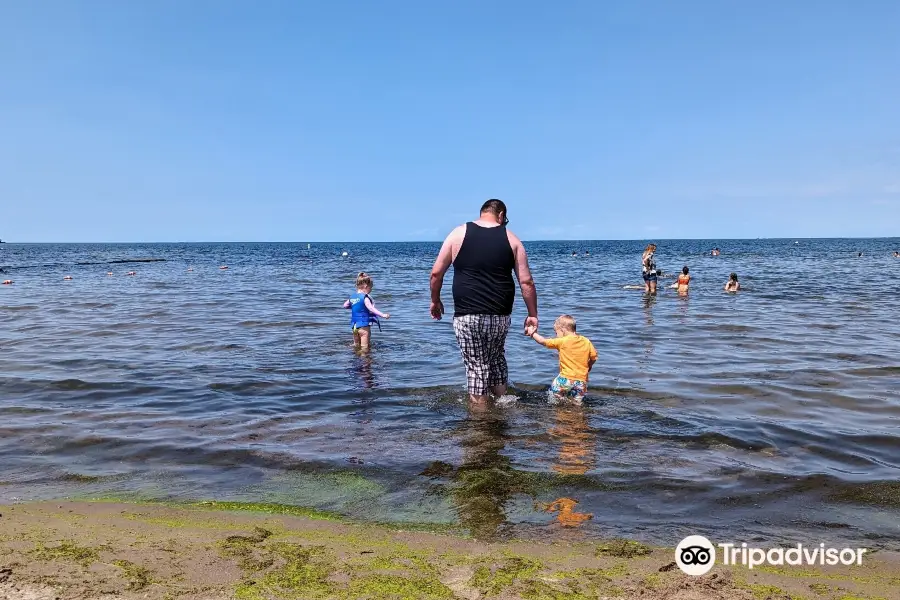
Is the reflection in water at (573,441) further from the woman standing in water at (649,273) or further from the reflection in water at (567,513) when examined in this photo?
the woman standing in water at (649,273)

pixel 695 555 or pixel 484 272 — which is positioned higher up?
pixel 484 272

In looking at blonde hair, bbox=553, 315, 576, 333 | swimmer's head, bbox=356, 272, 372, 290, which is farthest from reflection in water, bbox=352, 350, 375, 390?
blonde hair, bbox=553, 315, 576, 333

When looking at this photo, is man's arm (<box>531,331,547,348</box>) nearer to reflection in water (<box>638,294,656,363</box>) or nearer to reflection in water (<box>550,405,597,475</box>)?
reflection in water (<box>550,405,597,475</box>)

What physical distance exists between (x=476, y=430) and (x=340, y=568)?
309cm

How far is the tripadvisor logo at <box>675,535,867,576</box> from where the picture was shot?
335cm

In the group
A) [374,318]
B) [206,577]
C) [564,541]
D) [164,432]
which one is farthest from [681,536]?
[374,318]

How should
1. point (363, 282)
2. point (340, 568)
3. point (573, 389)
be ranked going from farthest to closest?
point (363, 282) < point (573, 389) < point (340, 568)

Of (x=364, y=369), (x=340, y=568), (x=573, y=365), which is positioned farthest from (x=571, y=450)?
(x=364, y=369)

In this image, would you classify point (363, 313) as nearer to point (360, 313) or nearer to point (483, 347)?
point (360, 313)

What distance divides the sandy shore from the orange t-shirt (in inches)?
148

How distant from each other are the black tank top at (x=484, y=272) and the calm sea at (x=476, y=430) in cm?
124

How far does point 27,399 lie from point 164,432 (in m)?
2.61

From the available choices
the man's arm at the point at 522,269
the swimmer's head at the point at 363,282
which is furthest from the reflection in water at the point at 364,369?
the man's arm at the point at 522,269

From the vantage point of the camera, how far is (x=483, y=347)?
21.1ft
